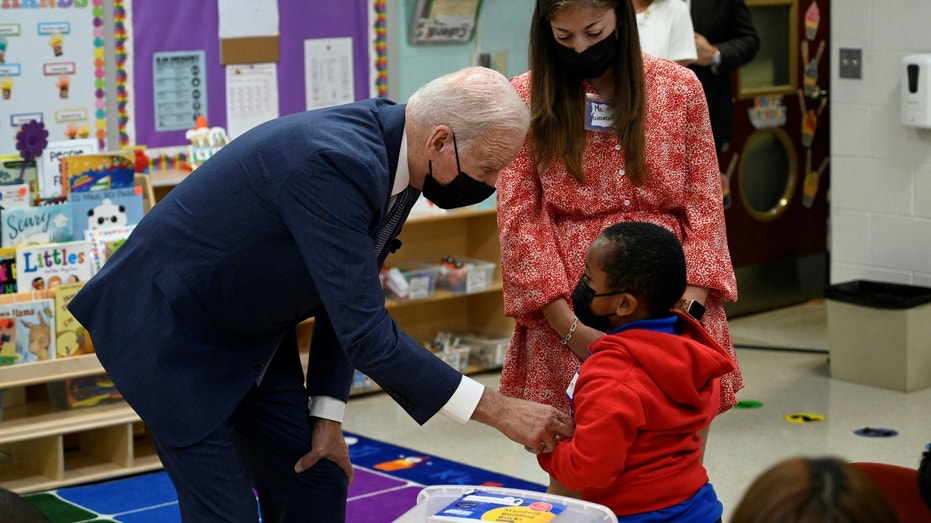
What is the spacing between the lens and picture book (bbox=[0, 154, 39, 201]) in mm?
4258

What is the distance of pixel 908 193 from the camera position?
5469 millimetres

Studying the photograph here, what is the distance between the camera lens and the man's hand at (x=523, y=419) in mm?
2344

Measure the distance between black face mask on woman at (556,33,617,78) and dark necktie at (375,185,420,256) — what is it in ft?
1.52

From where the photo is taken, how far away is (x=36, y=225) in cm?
427

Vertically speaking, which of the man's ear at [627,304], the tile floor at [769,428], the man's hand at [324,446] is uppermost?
the man's ear at [627,304]

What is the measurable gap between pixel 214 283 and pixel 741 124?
15.3ft

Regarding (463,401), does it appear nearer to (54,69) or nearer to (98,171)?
(98,171)

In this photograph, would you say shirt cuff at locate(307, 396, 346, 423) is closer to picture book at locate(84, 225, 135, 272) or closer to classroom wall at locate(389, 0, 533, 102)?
picture book at locate(84, 225, 135, 272)

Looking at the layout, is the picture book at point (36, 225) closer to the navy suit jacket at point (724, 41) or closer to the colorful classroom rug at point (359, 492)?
the colorful classroom rug at point (359, 492)

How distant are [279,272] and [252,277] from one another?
0.05 m

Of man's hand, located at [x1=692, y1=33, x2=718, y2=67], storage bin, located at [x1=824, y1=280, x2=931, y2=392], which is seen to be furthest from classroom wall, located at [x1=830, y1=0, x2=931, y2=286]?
man's hand, located at [x1=692, y1=33, x2=718, y2=67]

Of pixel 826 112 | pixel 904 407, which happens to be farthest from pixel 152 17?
pixel 826 112

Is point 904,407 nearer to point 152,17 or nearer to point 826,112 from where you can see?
point 826,112

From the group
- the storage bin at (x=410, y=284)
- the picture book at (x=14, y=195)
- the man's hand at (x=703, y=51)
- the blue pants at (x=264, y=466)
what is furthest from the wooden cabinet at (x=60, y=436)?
the man's hand at (x=703, y=51)
